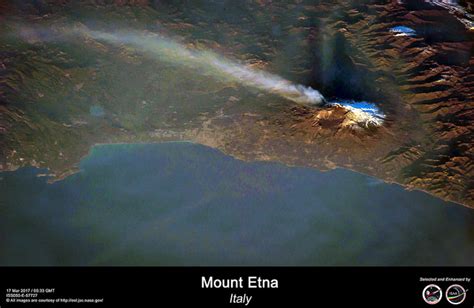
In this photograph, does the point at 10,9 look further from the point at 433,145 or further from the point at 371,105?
the point at 433,145

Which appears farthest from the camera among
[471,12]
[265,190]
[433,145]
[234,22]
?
[471,12]

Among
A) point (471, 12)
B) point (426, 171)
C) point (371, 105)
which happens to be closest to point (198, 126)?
Result: point (371, 105)

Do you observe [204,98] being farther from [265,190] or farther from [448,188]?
[448,188]

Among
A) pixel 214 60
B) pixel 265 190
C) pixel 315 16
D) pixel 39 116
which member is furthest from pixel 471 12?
pixel 39 116

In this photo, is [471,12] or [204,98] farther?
[471,12]

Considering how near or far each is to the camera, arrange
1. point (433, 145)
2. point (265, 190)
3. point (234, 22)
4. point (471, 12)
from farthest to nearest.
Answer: point (471, 12) → point (234, 22) → point (433, 145) → point (265, 190)

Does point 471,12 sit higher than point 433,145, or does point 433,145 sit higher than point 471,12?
point 471,12

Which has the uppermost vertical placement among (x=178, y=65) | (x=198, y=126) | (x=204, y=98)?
(x=178, y=65)
